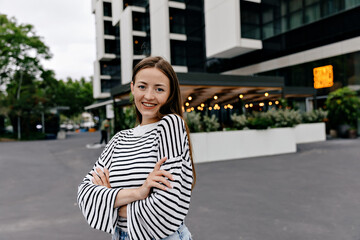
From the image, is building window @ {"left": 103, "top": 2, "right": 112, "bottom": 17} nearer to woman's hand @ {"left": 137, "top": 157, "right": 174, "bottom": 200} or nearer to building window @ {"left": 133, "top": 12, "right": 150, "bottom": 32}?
building window @ {"left": 133, "top": 12, "right": 150, "bottom": 32}

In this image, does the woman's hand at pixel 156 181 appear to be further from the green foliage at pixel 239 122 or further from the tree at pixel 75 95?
the tree at pixel 75 95

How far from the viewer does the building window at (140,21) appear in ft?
95.5

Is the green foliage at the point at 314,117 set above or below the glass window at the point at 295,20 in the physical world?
below

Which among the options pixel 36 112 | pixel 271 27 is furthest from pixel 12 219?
pixel 36 112

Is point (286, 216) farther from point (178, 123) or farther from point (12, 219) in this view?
point (12, 219)

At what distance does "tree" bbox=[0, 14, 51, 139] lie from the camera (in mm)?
25828

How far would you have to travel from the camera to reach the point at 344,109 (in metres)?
17.2

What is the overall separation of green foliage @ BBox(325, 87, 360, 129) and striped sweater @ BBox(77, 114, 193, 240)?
61.7ft

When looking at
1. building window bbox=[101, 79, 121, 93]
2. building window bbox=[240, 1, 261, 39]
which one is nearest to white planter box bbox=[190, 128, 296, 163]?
building window bbox=[240, 1, 261, 39]

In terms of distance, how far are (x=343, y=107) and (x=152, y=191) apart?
752 inches

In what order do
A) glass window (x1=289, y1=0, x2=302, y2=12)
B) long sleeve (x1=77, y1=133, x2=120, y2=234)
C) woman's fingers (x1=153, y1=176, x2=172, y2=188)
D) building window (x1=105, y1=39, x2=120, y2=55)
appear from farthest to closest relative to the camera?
building window (x1=105, y1=39, x2=120, y2=55), glass window (x1=289, y1=0, x2=302, y2=12), long sleeve (x1=77, y1=133, x2=120, y2=234), woman's fingers (x1=153, y1=176, x2=172, y2=188)

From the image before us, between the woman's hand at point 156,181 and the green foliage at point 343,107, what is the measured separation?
62.1 ft

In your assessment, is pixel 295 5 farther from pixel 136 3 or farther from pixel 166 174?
pixel 166 174

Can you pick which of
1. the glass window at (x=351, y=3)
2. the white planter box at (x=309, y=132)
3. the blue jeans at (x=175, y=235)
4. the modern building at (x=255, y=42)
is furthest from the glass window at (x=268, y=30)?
the blue jeans at (x=175, y=235)
